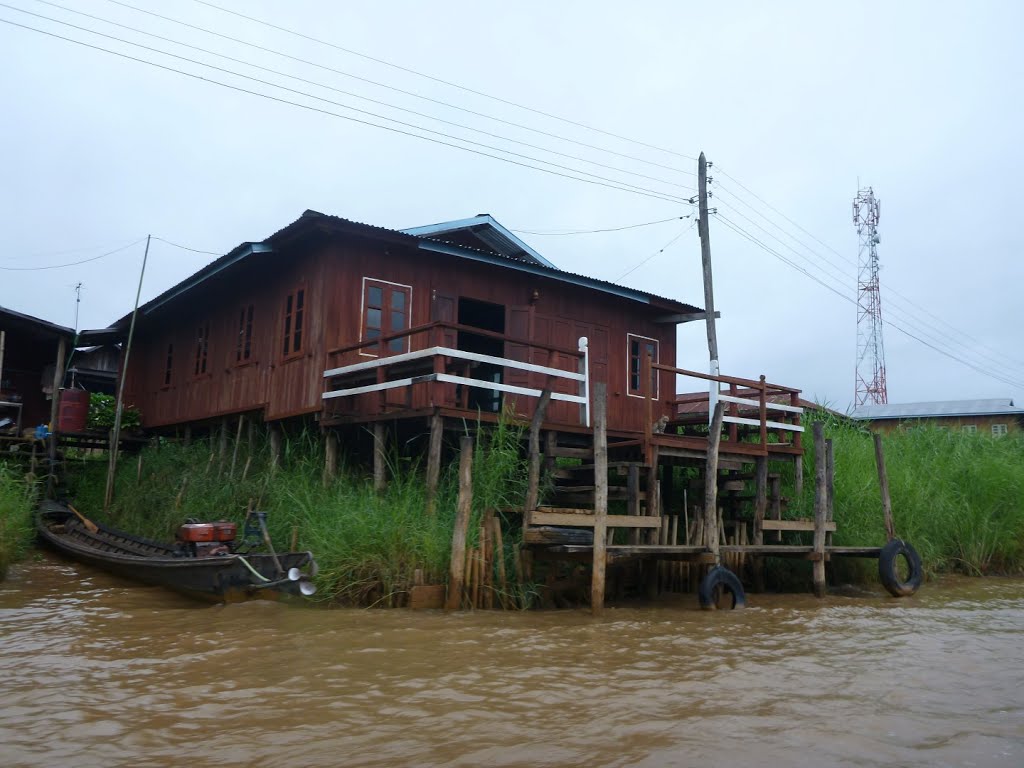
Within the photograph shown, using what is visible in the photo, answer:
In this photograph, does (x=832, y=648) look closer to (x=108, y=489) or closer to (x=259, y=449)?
(x=259, y=449)

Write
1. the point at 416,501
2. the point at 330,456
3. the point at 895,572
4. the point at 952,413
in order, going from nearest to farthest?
the point at 416,501 → the point at 330,456 → the point at 895,572 → the point at 952,413

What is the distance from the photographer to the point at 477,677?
6.54 meters

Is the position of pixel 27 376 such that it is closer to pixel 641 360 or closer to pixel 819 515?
pixel 641 360

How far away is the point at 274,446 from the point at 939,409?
112 feet

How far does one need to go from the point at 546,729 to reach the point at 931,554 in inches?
474

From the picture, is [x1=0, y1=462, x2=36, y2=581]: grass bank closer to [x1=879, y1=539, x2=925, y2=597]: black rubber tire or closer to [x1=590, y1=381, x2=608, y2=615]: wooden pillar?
[x1=590, y1=381, x2=608, y2=615]: wooden pillar

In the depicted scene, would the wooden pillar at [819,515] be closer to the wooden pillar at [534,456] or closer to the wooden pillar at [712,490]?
the wooden pillar at [712,490]

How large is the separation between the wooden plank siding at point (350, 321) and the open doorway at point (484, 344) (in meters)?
0.48

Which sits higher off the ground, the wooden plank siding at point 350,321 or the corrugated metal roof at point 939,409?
the corrugated metal roof at point 939,409

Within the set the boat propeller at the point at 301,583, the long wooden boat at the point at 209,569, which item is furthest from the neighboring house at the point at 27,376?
the boat propeller at the point at 301,583

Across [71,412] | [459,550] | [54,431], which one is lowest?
[459,550]

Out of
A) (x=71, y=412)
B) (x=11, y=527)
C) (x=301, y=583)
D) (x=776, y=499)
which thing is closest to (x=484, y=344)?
(x=776, y=499)

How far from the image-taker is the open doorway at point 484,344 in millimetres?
14781

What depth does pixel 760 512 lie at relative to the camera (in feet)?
42.6
